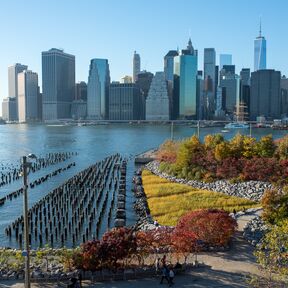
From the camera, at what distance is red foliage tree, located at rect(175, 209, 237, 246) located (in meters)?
31.0

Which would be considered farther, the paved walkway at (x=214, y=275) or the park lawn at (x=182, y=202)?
the park lawn at (x=182, y=202)

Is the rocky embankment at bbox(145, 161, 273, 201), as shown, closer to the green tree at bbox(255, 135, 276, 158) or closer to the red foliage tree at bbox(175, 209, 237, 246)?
the green tree at bbox(255, 135, 276, 158)

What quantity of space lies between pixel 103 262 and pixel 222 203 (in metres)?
23.2

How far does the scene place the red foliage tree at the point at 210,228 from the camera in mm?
31047

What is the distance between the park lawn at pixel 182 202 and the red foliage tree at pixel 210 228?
10581mm

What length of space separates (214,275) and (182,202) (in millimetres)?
22573

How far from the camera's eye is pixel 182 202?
49250 millimetres

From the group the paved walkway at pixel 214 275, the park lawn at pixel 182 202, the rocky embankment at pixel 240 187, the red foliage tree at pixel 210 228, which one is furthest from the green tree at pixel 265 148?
the paved walkway at pixel 214 275

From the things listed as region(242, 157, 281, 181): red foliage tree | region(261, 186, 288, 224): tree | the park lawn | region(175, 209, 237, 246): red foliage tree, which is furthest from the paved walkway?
region(242, 157, 281, 181): red foliage tree

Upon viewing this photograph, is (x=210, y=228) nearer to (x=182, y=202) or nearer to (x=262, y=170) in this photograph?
(x=182, y=202)

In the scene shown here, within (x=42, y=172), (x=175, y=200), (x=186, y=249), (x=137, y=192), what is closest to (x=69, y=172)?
(x=42, y=172)

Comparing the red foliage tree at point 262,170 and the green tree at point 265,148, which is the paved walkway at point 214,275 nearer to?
the red foliage tree at point 262,170

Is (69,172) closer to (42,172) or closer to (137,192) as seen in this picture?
(42,172)

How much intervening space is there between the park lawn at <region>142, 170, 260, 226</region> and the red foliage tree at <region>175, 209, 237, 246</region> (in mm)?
10581
